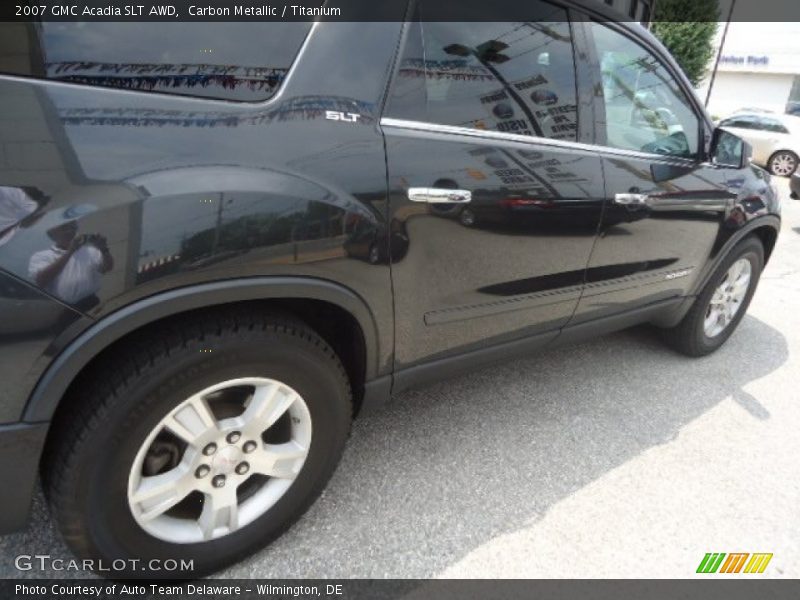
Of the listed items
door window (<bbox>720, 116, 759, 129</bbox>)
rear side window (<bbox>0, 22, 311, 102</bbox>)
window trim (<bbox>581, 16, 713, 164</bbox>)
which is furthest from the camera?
door window (<bbox>720, 116, 759, 129</bbox>)

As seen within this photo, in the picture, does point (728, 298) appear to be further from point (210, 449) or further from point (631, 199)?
point (210, 449)

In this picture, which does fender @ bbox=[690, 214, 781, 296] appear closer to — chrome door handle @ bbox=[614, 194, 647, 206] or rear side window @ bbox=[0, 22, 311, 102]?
chrome door handle @ bbox=[614, 194, 647, 206]

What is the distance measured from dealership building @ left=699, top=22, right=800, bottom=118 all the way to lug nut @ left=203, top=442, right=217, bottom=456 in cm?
3289

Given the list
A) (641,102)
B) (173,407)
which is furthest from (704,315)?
(173,407)

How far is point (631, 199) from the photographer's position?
235 centimetres

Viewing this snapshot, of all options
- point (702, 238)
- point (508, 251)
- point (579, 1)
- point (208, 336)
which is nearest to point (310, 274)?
point (208, 336)

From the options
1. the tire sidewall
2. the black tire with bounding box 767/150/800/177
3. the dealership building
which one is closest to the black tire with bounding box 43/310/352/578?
the tire sidewall

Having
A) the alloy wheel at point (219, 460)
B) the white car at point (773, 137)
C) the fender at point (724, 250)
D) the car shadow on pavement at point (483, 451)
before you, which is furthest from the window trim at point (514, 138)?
the white car at point (773, 137)

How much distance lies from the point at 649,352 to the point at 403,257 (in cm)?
241

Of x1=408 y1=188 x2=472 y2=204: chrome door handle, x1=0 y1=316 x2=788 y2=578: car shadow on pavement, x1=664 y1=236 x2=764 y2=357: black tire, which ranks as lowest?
x1=0 y1=316 x2=788 y2=578: car shadow on pavement

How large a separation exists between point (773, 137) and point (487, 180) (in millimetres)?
13942

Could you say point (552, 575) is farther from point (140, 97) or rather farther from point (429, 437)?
point (140, 97)

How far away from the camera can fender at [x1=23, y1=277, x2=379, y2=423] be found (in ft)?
4.05

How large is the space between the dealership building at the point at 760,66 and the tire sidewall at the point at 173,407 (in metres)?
32.6
